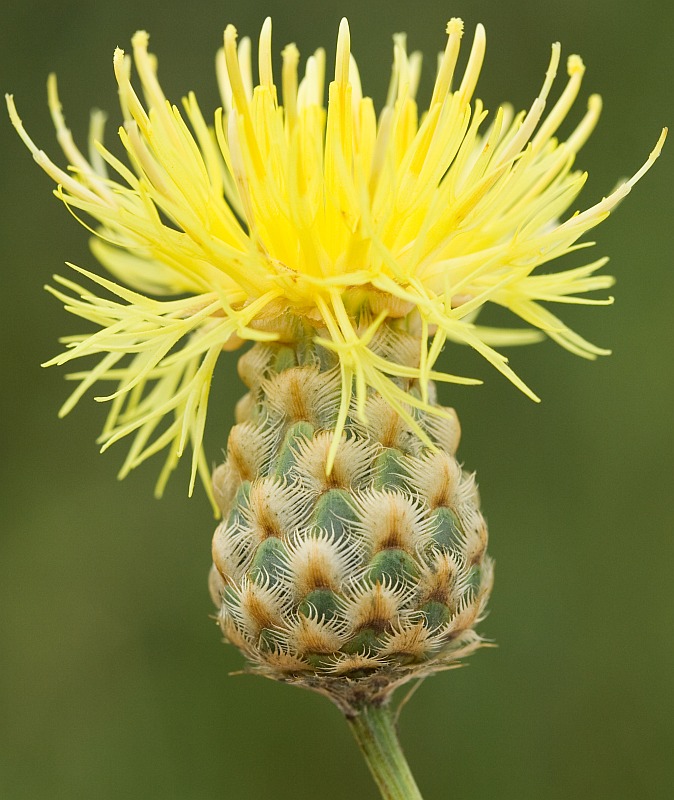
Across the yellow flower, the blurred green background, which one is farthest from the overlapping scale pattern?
the blurred green background

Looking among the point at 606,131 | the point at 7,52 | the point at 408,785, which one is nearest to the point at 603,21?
the point at 606,131

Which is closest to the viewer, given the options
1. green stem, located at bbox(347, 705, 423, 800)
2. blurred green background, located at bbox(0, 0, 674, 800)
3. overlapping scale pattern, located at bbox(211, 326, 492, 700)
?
overlapping scale pattern, located at bbox(211, 326, 492, 700)

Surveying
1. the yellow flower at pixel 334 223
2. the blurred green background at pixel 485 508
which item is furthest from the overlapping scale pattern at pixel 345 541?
the blurred green background at pixel 485 508

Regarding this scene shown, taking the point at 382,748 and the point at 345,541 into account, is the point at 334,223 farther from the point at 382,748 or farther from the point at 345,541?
the point at 382,748

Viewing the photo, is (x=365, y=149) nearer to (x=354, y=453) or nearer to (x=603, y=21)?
(x=354, y=453)

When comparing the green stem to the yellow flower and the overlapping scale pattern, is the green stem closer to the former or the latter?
the overlapping scale pattern

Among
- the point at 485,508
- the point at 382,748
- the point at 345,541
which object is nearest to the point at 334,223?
the point at 345,541
